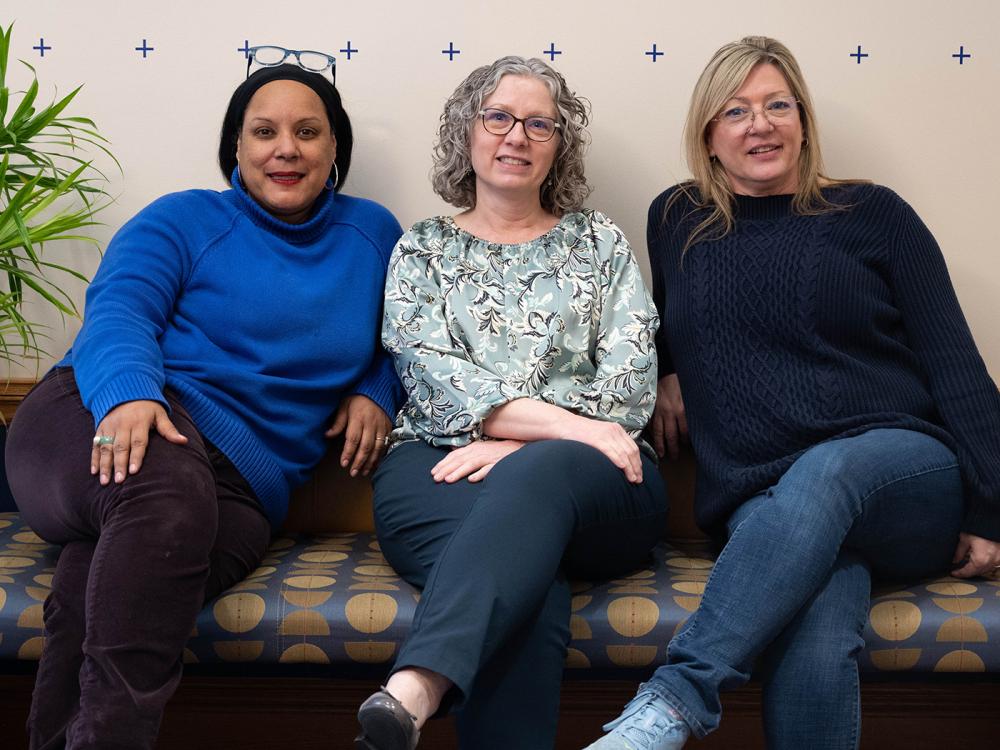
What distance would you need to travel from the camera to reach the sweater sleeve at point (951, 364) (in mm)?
1771

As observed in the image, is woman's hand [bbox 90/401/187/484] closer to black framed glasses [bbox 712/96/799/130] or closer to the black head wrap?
the black head wrap

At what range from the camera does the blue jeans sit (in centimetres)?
154

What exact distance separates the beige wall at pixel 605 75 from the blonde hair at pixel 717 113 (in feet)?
1.03

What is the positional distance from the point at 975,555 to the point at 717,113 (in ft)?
2.97

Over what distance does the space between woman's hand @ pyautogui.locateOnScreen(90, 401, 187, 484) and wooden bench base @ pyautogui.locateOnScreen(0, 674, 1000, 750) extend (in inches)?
28.1

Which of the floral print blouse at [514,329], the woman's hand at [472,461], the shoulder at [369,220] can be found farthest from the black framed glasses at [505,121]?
the woman's hand at [472,461]

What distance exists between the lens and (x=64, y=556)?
5.64 feet

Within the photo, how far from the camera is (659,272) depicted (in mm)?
2186

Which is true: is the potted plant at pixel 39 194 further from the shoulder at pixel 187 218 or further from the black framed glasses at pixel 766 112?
the black framed glasses at pixel 766 112

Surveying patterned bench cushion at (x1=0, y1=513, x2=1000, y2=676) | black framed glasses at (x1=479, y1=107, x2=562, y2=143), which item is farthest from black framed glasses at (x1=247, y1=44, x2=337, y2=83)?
patterned bench cushion at (x1=0, y1=513, x2=1000, y2=676)

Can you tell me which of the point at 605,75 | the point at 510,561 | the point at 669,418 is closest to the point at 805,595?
the point at 510,561

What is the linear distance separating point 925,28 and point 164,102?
1.66m

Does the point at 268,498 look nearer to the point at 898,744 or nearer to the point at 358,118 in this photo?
the point at 358,118

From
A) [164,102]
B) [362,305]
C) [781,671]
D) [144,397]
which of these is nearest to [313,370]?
[362,305]
